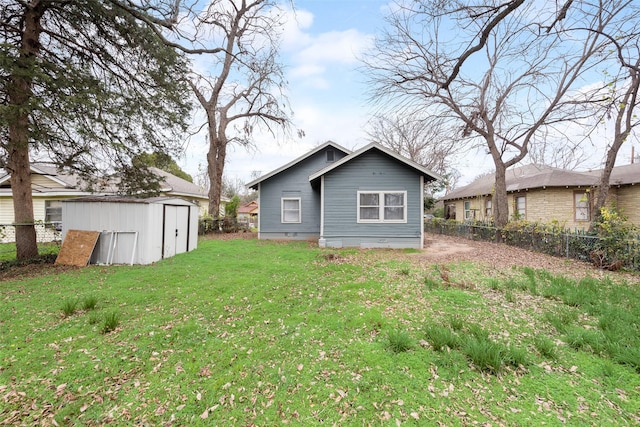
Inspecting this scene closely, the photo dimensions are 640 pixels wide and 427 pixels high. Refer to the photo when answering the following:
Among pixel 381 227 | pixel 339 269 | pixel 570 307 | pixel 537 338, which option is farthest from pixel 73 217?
pixel 570 307

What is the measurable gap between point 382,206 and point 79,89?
10826mm

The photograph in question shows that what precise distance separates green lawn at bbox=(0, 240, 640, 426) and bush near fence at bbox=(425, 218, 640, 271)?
2195 millimetres

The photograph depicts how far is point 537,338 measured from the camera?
3.85 m

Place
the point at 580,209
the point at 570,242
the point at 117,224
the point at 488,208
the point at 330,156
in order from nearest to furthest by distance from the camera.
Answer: the point at 117,224, the point at 570,242, the point at 330,156, the point at 580,209, the point at 488,208

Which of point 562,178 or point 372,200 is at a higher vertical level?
point 562,178

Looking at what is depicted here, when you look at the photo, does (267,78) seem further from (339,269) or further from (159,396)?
(159,396)

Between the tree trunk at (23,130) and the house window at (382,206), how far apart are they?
1074 cm

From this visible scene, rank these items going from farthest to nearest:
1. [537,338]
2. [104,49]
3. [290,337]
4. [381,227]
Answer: [381,227], [104,49], [290,337], [537,338]

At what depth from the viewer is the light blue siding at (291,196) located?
15953 millimetres

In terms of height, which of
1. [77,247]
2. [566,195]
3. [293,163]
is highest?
[293,163]

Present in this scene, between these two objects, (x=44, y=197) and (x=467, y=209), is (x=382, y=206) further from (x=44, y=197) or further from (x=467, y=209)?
(x=44, y=197)

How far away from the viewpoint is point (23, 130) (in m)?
6.91

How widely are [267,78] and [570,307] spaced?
19.8m

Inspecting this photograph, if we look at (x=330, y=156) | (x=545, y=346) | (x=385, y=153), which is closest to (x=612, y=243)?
(x=545, y=346)
